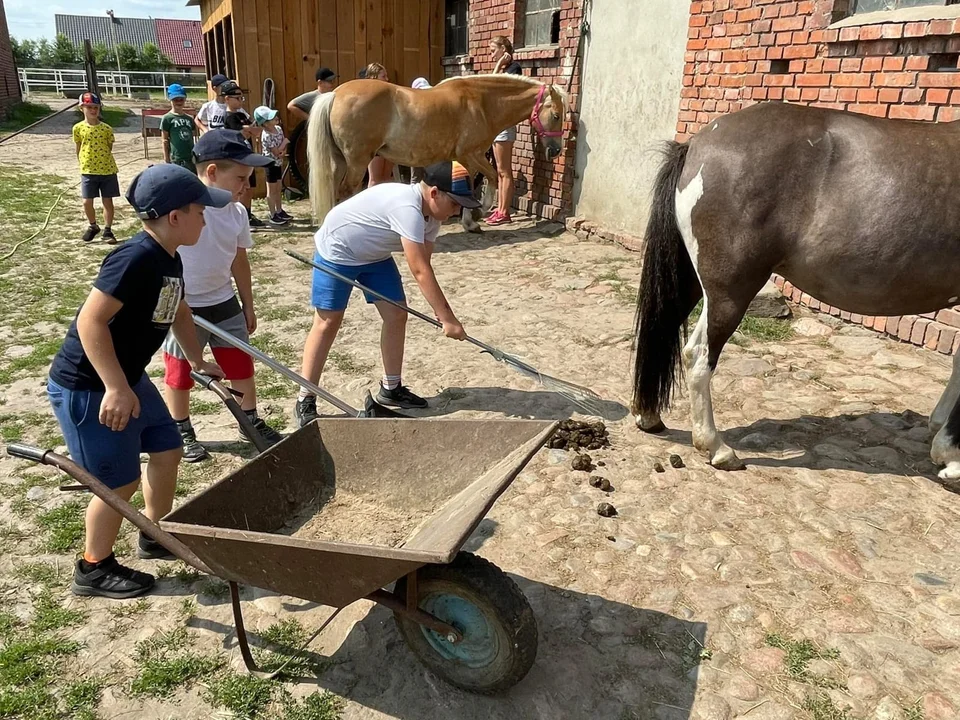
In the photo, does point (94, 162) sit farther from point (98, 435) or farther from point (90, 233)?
point (98, 435)

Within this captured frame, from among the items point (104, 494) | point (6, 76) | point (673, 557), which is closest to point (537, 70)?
point (673, 557)

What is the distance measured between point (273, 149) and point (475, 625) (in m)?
9.40

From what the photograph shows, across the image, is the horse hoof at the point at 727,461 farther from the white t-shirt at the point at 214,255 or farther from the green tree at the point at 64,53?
the green tree at the point at 64,53

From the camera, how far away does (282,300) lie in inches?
257

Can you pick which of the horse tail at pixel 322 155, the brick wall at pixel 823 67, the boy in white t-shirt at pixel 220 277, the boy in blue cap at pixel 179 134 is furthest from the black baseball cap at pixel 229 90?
the boy in white t-shirt at pixel 220 277

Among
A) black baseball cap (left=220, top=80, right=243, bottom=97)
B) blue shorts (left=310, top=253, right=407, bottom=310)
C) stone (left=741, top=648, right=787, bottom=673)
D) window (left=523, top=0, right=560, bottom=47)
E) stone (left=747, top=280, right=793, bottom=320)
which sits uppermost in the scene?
window (left=523, top=0, right=560, bottom=47)

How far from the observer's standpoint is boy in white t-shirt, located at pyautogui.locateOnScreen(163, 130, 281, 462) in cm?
329

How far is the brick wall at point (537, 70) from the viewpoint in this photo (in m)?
8.87

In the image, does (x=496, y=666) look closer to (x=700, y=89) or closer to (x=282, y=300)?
(x=282, y=300)

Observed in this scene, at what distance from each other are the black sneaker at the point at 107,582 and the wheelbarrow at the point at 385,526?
0.63 metres

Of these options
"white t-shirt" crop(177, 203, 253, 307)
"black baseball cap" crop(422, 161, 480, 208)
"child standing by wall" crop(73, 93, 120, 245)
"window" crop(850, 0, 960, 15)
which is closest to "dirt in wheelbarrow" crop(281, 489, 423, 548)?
"white t-shirt" crop(177, 203, 253, 307)

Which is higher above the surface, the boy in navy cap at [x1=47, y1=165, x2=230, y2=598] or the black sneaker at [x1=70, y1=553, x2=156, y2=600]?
Result: the boy in navy cap at [x1=47, y1=165, x2=230, y2=598]

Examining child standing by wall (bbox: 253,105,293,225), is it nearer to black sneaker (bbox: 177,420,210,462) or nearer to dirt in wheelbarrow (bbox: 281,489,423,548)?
black sneaker (bbox: 177,420,210,462)

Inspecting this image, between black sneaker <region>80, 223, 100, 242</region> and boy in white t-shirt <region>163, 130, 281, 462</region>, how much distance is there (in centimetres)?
602
